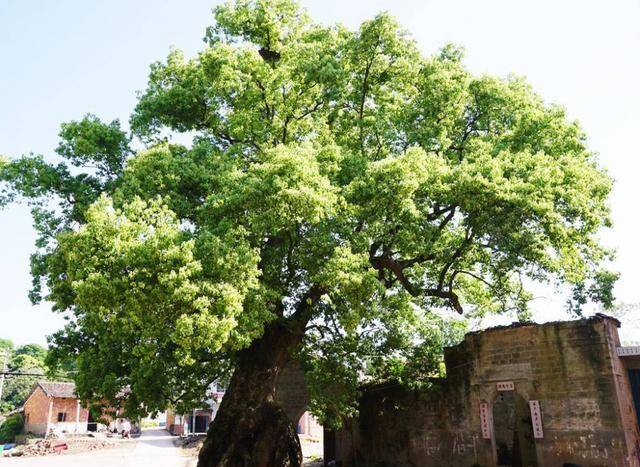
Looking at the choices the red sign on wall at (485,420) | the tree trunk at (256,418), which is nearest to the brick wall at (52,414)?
the tree trunk at (256,418)

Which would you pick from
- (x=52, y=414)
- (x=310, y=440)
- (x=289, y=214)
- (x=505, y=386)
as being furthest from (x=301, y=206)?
(x=52, y=414)

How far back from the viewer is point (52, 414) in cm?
3922

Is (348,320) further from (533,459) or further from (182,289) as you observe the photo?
(533,459)

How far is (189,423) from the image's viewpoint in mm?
45562

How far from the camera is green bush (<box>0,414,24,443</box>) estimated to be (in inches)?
1555

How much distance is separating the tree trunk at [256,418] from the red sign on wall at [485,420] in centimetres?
599

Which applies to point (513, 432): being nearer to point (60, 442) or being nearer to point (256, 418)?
point (256, 418)

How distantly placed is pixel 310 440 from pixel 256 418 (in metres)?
22.9

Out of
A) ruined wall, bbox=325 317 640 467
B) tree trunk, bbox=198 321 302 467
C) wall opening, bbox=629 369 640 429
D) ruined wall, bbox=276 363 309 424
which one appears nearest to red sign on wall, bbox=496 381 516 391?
ruined wall, bbox=325 317 640 467

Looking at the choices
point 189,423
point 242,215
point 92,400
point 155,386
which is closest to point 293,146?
point 242,215

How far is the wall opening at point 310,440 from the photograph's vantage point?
83.1ft

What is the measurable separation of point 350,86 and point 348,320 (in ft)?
24.1

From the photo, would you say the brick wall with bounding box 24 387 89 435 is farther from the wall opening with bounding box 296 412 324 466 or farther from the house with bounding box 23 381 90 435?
the wall opening with bounding box 296 412 324 466

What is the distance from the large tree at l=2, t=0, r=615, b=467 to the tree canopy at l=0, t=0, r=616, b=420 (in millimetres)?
56
